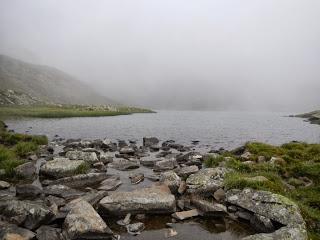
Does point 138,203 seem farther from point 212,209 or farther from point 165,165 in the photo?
point 165,165

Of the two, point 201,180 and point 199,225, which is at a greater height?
point 201,180

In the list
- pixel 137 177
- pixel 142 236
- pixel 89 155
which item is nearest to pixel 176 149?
pixel 89 155

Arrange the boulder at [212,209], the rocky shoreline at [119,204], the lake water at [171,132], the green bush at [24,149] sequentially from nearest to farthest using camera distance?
1. the rocky shoreline at [119,204]
2. the boulder at [212,209]
3. the green bush at [24,149]
4. the lake water at [171,132]

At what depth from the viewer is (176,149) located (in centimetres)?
3866

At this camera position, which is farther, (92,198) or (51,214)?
(92,198)

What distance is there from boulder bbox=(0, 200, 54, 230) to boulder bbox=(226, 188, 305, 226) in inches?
358

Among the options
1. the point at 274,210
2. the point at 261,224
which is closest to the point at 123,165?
the point at 261,224

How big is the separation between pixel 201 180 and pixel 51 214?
885 cm

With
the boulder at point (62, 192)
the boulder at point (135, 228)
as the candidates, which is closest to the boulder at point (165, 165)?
the boulder at point (62, 192)

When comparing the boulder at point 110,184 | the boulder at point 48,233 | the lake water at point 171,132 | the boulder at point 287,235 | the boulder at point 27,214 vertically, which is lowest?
the lake water at point 171,132

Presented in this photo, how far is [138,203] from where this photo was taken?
1333cm

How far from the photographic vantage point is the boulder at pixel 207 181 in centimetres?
1589

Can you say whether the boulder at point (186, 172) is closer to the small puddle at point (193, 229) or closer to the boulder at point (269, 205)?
the boulder at point (269, 205)

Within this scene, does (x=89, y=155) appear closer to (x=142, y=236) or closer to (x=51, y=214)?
(x=51, y=214)
